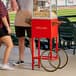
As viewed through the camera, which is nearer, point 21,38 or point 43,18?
point 43,18

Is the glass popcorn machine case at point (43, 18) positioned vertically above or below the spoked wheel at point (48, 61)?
above

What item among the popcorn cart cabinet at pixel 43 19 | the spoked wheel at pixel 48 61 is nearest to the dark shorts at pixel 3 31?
the popcorn cart cabinet at pixel 43 19

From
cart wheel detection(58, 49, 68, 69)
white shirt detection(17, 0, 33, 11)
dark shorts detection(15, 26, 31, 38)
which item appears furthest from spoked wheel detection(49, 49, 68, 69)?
white shirt detection(17, 0, 33, 11)

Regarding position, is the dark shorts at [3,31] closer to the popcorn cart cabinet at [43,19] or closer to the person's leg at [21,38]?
the person's leg at [21,38]

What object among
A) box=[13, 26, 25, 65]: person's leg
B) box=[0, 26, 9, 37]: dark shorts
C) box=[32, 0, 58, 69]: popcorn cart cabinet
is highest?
box=[32, 0, 58, 69]: popcorn cart cabinet

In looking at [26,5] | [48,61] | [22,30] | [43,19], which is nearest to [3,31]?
[22,30]

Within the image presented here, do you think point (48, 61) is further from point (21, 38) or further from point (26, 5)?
point (26, 5)

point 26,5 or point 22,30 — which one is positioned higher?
point 26,5

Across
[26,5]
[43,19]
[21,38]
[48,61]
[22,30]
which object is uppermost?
[26,5]

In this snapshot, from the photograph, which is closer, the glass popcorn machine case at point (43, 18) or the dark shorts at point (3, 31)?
the glass popcorn machine case at point (43, 18)

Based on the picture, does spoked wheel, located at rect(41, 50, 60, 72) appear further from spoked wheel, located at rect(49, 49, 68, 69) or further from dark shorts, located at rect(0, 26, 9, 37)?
dark shorts, located at rect(0, 26, 9, 37)

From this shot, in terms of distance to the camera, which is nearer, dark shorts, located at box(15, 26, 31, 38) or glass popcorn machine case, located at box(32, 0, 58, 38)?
glass popcorn machine case, located at box(32, 0, 58, 38)

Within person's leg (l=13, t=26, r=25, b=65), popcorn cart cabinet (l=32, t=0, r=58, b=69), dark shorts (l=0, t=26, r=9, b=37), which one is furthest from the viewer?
person's leg (l=13, t=26, r=25, b=65)

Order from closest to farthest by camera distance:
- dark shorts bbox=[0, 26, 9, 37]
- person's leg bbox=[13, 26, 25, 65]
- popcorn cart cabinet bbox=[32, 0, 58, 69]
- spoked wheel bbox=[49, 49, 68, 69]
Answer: popcorn cart cabinet bbox=[32, 0, 58, 69]
dark shorts bbox=[0, 26, 9, 37]
spoked wheel bbox=[49, 49, 68, 69]
person's leg bbox=[13, 26, 25, 65]
